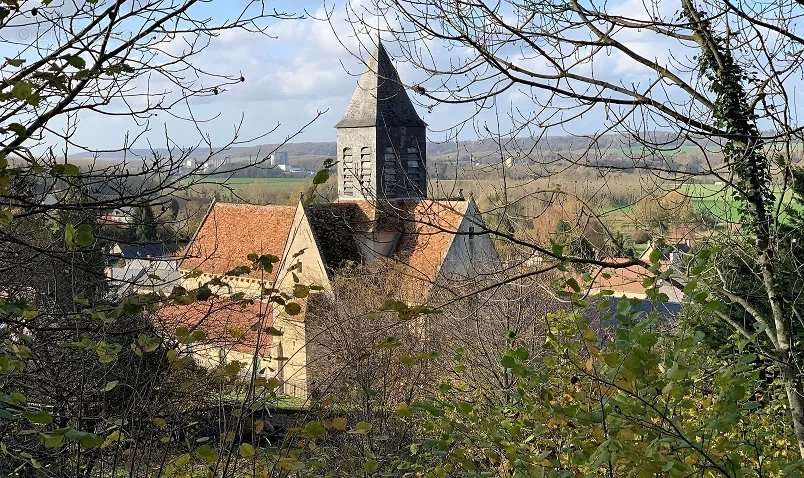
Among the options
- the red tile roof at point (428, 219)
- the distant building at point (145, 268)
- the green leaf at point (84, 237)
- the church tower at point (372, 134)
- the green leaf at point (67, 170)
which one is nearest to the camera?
the green leaf at point (84, 237)

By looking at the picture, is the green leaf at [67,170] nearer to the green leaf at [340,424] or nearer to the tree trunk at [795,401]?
the green leaf at [340,424]

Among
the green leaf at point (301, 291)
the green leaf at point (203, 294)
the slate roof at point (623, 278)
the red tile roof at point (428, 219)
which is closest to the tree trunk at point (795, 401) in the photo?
the slate roof at point (623, 278)

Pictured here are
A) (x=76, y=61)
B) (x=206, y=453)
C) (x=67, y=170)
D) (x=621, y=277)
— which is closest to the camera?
(x=206, y=453)

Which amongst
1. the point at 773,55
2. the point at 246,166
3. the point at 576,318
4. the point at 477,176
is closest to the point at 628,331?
the point at 576,318

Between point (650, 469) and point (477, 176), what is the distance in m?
3.31

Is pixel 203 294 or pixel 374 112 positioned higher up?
pixel 374 112

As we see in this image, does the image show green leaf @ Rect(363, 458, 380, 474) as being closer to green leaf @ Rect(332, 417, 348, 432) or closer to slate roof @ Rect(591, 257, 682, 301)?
green leaf @ Rect(332, 417, 348, 432)

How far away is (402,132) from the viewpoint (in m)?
32.9

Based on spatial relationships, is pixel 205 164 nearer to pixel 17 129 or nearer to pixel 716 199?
pixel 17 129

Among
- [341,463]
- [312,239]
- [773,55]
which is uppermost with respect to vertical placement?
[773,55]

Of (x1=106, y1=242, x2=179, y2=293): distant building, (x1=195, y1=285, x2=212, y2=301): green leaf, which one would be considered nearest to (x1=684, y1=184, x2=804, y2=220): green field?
(x1=106, y1=242, x2=179, y2=293): distant building

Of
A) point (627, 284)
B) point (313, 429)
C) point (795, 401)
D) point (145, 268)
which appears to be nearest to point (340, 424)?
point (313, 429)

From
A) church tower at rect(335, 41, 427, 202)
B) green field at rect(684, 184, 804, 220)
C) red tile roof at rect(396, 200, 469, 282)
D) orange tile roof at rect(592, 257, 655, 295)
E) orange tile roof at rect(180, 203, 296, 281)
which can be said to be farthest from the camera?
church tower at rect(335, 41, 427, 202)

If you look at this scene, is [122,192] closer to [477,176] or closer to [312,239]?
[477,176]
